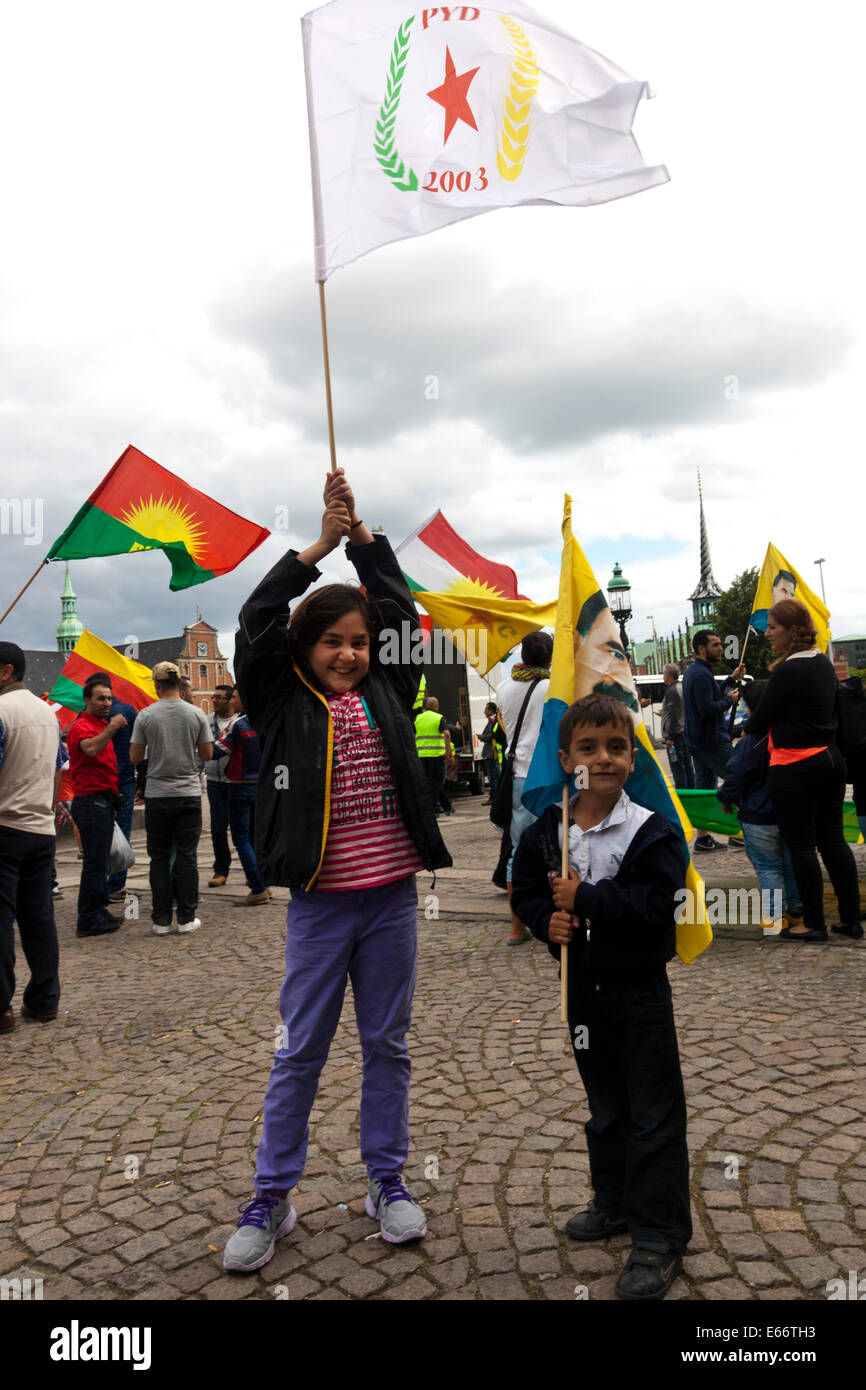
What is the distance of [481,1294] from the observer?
2359mm

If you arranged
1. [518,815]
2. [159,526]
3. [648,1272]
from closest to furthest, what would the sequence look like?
[648,1272] → [518,815] → [159,526]

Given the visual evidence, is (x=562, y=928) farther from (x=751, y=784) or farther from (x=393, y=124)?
(x=751, y=784)

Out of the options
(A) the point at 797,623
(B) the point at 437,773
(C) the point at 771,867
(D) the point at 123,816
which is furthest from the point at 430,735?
(A) the point at 797,623

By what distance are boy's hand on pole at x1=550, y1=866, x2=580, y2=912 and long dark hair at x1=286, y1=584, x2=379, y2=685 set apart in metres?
0.96

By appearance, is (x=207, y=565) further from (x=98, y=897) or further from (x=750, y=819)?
(x=750, y=819)

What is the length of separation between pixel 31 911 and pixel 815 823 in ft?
14.8

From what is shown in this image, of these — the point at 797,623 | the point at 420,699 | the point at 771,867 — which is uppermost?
the point at 797,623

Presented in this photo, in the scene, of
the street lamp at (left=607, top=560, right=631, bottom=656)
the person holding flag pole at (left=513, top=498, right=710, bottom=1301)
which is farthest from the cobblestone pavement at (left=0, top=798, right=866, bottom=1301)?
the street lamp at (left=607, top=560, right=631, bottom=656)

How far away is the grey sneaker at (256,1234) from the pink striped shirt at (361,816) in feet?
2.88

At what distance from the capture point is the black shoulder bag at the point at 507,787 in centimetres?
578

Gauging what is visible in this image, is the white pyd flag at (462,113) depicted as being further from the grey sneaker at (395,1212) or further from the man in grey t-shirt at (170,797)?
the man in grey t-shirt at (170,797)

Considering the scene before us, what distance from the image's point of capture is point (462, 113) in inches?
143

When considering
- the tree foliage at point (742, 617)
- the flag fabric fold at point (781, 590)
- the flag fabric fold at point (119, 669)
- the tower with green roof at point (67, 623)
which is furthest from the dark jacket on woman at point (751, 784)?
the tower with green roof at point (67, 623)
